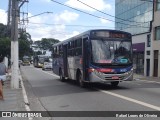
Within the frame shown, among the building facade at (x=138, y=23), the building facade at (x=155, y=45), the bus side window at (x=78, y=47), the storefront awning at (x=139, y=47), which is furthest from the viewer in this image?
the storefront awning at (x=139, y=47)

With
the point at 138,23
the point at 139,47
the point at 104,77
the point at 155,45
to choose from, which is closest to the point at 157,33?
the point at 155,45

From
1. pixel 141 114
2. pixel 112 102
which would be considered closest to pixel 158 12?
pixel 112 102

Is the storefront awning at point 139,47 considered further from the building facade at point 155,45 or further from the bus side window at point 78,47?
the bus side window at point 78,47

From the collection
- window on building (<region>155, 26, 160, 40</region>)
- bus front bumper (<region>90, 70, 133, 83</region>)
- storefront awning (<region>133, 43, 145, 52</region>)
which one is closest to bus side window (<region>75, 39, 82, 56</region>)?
bus front bumper (<region>90, 70, 133, 83</region>)

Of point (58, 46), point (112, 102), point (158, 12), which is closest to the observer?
point (112, 102)

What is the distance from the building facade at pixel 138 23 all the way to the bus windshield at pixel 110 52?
24.6 m

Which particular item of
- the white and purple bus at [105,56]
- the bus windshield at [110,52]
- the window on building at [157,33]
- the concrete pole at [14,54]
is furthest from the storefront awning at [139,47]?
the concrete pole at [14,54]

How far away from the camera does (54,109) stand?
12594mm

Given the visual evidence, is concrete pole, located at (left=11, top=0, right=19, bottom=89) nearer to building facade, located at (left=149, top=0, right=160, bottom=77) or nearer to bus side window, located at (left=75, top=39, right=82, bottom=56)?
bus side window, located at (left=75, top=39, right=82, bottom=56)

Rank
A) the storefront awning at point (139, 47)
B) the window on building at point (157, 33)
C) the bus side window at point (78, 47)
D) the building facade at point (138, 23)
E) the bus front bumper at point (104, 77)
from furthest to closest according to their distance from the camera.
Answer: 1. the storefront awning at point (139, 47)
2. the building facade at point (138, 23)
3. the window on building at point (157, 33)
4. the bus side window at point (78, 47)
5. the bus front bumper at point (104, 77)

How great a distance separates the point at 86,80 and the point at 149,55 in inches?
1011

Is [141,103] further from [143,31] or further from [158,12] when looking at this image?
[143,31]

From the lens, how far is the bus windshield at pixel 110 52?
18438 millimetres

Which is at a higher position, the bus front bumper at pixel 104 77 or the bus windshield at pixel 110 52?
the bus windshield at pixel 110 52
